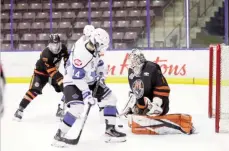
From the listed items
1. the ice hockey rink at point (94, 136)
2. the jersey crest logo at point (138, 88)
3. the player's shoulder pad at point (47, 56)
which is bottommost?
the ice hockey rink at point (94, 136)

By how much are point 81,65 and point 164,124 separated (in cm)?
85

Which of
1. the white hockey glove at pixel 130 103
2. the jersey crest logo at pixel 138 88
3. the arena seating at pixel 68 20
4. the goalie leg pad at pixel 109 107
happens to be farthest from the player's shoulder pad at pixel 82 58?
the arena seating at pixel 68 20

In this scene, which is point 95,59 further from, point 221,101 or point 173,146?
point 221,101

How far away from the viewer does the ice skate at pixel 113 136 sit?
3.10 m

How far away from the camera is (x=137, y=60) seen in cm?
346

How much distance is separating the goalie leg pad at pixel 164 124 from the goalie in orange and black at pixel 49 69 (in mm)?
975

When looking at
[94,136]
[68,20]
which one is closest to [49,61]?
[94,136]

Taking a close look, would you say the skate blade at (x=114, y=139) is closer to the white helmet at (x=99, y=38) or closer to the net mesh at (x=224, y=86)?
the white helmet at (x=99, y=38)

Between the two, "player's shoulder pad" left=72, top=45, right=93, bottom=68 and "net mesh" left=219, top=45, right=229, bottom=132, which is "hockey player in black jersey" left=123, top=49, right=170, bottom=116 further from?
"player's shoulder pad" left=72, top=45, right=93, bottom=68

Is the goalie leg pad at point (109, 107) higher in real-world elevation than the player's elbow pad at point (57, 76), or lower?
lower

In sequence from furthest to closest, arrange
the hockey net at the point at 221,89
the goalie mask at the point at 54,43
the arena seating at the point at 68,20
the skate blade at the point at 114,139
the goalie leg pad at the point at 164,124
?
the arena seating at the point at 68,20
the goalie mask at the point at 54,43
the hockey net at the point at 221,89
the goalie leg pad at the point at 164,124
the skate blade at the point at 114,139

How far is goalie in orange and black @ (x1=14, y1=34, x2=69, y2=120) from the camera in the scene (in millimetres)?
3936

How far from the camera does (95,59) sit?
301cm

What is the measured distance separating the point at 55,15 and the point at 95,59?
5.36m
